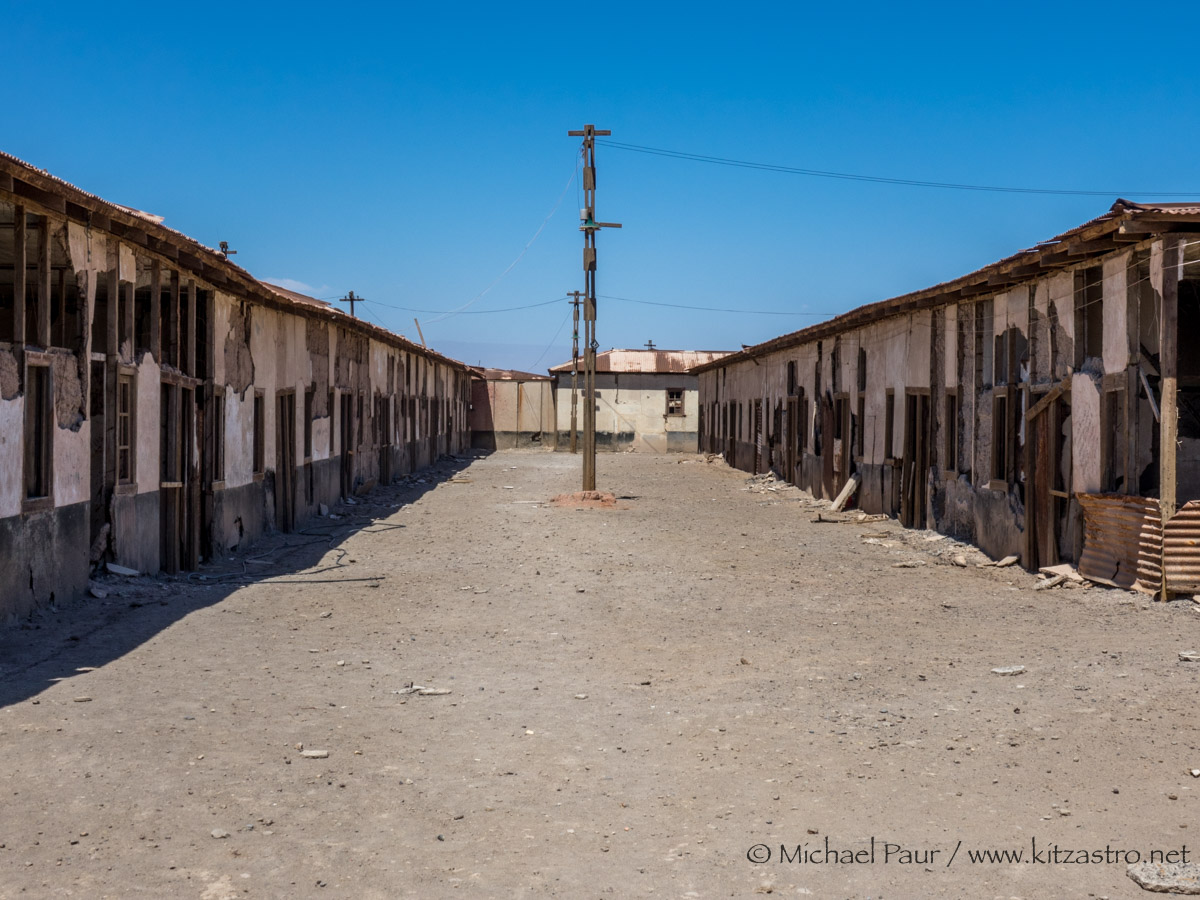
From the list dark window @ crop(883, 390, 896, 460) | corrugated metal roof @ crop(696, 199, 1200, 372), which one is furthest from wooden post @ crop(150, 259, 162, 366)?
dark window @ crop(883, 390, 896, 460)

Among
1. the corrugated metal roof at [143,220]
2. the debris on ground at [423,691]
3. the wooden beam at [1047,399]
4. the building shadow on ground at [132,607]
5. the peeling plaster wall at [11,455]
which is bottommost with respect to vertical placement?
the debris on ground at [423,691]

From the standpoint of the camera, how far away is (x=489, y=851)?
446 cm

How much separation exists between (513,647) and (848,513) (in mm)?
12543

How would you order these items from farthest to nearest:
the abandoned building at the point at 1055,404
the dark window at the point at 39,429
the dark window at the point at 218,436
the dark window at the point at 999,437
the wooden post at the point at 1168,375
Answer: the dark window at the point at 999,437
the dark window at the point at 218,436
the abandoned building at the point at 1055,404
the wooden post at the point at 1168,375
the dark window at the point at 39,429

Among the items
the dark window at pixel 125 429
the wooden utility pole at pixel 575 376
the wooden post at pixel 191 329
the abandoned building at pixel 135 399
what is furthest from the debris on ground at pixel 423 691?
the wooden utility pole at pixel 575 376

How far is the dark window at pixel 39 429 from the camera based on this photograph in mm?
9258

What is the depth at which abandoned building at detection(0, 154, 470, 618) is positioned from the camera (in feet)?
29.6

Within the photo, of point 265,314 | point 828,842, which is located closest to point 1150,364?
point 828,842

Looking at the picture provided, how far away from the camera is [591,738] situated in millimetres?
6086

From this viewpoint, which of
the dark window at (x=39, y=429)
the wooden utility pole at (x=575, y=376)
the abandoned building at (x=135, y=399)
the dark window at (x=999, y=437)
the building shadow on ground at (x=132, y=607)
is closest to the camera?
the building shadow on ground at (x=132, y=607)

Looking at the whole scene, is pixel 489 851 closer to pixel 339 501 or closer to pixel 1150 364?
pixel 1150 364

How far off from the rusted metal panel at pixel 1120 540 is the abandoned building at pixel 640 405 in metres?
36.8

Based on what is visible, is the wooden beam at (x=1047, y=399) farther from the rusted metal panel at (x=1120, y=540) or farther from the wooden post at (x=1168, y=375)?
the wooden post at (x=1168, y=375)

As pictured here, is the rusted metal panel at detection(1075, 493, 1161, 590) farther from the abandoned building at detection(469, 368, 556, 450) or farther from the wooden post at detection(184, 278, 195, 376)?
the abandoned building at detection(469, 368, 556, 450)
